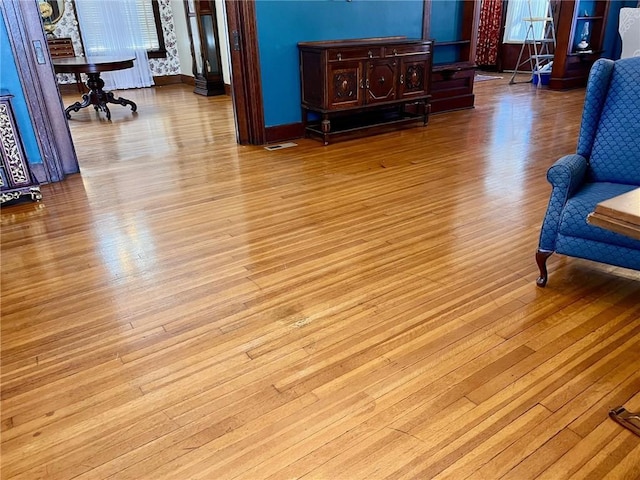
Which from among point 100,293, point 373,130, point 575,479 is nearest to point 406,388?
point 575,479

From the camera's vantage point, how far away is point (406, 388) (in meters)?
1.74

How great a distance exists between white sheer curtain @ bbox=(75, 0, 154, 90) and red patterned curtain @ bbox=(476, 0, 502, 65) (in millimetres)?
6846

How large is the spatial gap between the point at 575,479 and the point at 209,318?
4.87ft

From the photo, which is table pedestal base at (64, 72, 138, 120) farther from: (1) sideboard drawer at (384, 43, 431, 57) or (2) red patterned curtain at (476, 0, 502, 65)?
(2) red patterned curtain at (476, 0, 502, 65)

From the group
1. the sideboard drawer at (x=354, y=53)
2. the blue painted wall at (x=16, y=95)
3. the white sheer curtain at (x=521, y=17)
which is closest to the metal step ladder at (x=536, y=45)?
the white sheer curtain at (x=521, y=17)

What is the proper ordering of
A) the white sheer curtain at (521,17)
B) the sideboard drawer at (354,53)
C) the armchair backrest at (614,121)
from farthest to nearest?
the white sheer curtain at (521,17)
the sideboard drawer at (354,53)
the armchair backrest at (614,121)

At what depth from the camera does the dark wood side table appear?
5.98 meters

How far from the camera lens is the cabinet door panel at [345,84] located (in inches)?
183

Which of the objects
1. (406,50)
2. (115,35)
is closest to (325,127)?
(406,50)

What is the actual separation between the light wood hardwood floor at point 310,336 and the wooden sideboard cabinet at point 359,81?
1.27m

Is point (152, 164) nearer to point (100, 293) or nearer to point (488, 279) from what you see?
point (100, 293)

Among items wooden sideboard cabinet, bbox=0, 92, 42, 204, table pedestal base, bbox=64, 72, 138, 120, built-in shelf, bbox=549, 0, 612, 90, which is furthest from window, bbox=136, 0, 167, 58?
built-in shelf, bbox=549, 0, 612, 90

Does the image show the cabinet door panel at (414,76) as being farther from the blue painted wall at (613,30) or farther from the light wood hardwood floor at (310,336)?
the blue painted wall at (613,30)

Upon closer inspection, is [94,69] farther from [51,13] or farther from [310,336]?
[310,336]
